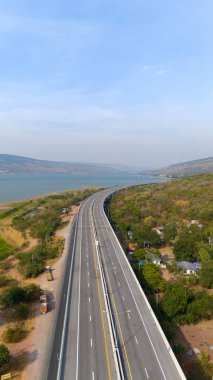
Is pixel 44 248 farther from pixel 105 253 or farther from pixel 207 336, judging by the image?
pixel 207 336

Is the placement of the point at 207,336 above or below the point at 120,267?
below

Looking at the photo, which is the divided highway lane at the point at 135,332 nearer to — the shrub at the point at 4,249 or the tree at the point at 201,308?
the tree at the point at 201,308

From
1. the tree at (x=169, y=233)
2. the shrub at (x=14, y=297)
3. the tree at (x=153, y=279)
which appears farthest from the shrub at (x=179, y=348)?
the tree at (x=169, y=233)

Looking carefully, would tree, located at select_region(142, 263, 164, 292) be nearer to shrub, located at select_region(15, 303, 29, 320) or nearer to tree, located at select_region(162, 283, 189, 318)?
tree, located at select_region(162, 283, 189, 318)

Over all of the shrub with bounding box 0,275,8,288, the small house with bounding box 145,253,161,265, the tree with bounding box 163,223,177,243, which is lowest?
the shrub with bounding box 0,275,8,288

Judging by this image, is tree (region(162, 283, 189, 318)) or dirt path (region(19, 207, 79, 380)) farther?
tree (region(162, 283, 189, 318))

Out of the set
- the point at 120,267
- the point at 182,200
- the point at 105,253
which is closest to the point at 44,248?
the point at 105,253

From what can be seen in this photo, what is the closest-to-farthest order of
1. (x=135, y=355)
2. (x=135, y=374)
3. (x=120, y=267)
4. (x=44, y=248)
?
1. (x=135, y=374)
2. (x=135, y=355)
3. (x=120, y=267)
4. (x=44, y=248)

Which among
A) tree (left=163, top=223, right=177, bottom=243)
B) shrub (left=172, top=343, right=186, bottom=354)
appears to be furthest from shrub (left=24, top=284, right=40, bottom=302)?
tree (left=163, top=223, right=177, bottom=243)

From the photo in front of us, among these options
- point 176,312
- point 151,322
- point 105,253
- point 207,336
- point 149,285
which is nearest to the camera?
point 151,322
